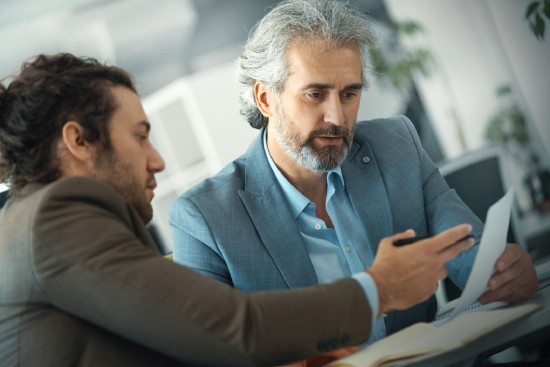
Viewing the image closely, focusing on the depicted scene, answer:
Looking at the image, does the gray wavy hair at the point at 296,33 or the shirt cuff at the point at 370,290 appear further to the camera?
the gray wavy hair at the point at 296,33

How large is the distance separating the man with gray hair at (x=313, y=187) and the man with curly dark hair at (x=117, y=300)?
20.2 inches

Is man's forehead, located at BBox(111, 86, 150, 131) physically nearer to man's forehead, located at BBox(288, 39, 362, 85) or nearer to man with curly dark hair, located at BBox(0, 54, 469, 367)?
man with curly dark hair, located at BBox(0, 54, 469, 367)

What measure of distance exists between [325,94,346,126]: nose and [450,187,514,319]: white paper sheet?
635mm

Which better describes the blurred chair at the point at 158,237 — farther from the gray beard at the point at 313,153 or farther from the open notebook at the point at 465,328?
the open notebook at the point at 465,328

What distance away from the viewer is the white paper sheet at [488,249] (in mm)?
895

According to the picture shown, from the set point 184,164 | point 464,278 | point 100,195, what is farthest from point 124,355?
point 184,164

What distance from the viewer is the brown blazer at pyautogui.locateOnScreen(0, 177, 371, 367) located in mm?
675

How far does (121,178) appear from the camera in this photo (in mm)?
920

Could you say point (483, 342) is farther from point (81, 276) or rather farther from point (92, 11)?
point (92, 11)

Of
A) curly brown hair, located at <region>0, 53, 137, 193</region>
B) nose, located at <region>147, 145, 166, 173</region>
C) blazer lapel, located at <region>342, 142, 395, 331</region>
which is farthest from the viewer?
blazer lapel, located at <region>342, 142, 395, 331</region>

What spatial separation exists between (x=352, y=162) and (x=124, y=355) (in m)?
1.07

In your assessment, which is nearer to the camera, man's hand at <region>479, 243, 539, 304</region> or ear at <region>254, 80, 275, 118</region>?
man's hand at <region>479, 243, 539, 304</region>

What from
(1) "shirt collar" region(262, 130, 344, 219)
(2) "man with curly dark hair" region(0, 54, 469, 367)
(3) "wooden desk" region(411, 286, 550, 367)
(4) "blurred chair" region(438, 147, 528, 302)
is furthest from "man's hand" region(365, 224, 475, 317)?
(4) "blurred chair" region(438, 147, 528, 302)

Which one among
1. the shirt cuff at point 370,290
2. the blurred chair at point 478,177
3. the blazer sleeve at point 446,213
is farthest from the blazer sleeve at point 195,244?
the blurred chair at point 478,177
